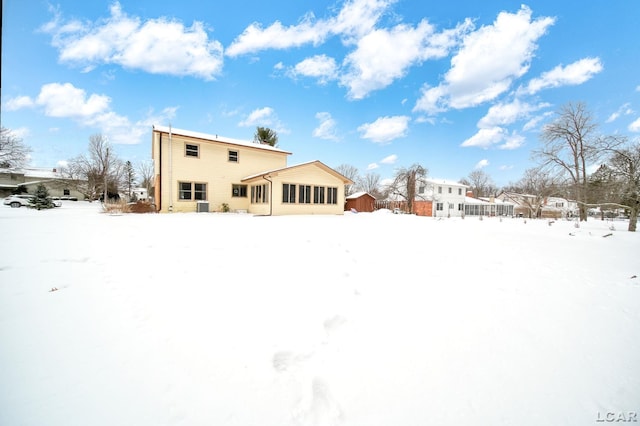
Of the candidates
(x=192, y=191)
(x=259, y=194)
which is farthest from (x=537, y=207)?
(x=192, y=191)

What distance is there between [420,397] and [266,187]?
1524 centimetres

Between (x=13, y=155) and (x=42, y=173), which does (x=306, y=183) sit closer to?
(x=13, y=155)

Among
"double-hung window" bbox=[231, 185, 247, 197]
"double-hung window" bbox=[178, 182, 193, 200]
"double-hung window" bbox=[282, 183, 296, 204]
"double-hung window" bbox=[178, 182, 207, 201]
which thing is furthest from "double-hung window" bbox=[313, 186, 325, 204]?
"double-hung window" bbox=[178, 182, 193, 200]

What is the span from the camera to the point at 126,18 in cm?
343

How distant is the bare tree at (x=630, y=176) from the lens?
39.8 feet

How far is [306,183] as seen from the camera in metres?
17.2

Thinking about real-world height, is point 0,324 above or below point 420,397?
above

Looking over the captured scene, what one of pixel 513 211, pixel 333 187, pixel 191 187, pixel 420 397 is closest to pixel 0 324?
pixel 420 397

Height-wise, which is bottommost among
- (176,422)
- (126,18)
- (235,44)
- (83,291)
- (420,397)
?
(420,397)

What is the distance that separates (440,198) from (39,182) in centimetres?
6110

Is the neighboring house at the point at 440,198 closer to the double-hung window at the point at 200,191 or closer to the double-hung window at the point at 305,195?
the double-hung window at the point at 305,195

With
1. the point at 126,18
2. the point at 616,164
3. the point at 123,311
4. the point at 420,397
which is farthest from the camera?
the point at 616,164

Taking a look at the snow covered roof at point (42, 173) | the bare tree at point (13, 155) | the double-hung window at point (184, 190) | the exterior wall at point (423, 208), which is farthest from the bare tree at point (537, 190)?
the snow covered roof at point (42, 173)

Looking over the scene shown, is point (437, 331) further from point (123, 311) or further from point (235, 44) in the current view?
point (235, 44)
